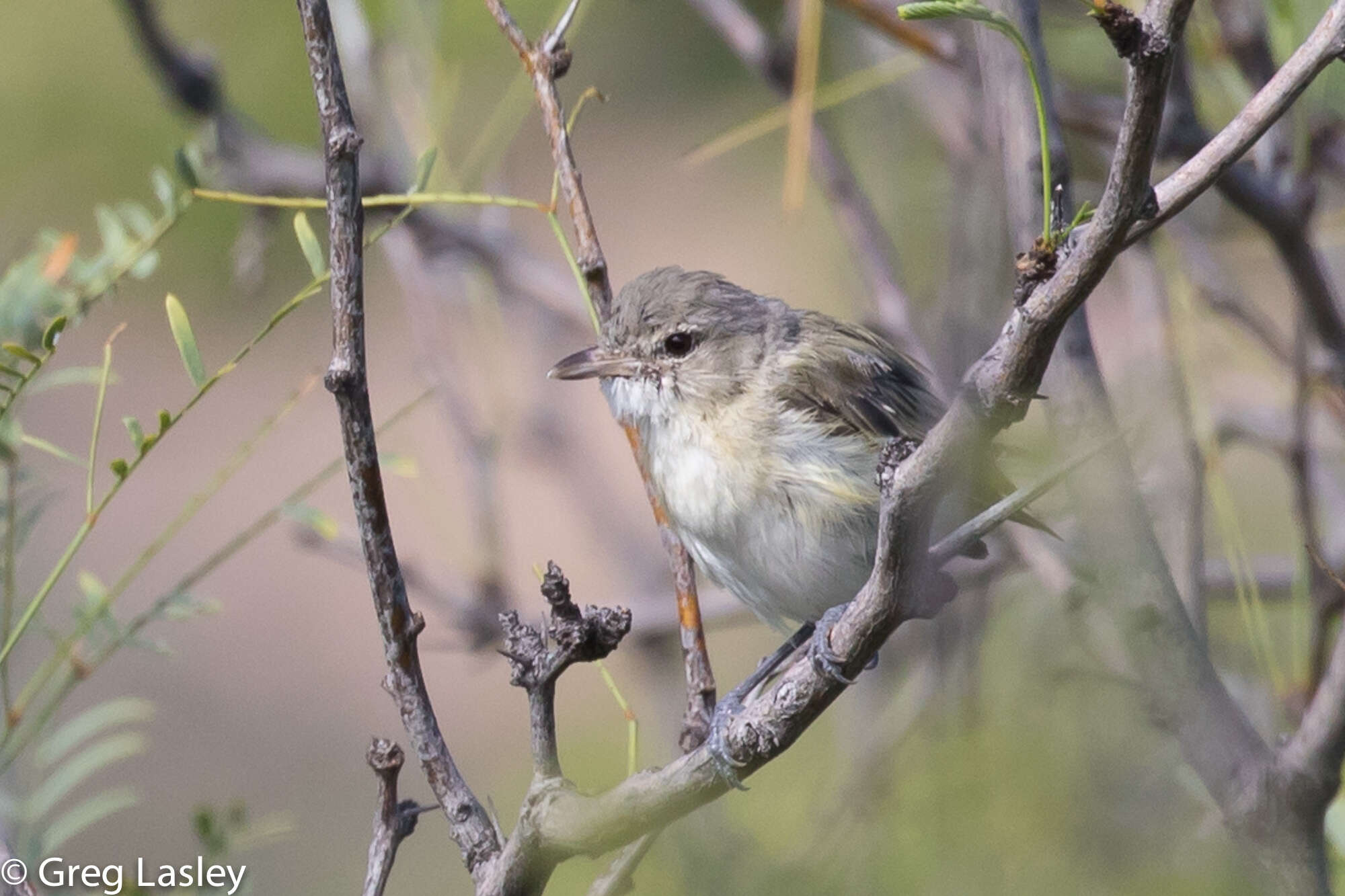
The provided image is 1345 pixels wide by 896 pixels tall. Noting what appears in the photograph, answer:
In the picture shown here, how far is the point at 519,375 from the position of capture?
4266 millimetres

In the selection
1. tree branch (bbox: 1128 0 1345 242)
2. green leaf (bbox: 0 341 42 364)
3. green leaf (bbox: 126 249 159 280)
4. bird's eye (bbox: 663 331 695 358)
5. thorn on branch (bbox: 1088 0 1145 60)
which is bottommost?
tree branch (bbox: 1128 0 1345 242)

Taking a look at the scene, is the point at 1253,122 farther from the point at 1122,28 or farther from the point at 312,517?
the point at 312,517

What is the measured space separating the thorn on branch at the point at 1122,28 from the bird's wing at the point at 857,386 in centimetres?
171

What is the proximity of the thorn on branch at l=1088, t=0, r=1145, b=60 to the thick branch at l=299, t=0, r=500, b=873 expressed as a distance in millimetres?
764

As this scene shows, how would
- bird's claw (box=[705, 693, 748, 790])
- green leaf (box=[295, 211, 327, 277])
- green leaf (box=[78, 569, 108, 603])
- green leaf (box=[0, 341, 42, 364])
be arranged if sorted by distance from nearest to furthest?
green leaf (box=[0, 341, 42, 364]), bird's claw (box=[705, 693, 748, 790]), green leaf (box=[295, 211, 327, 277]), green leaf (box=[78, 569, 108, 603])

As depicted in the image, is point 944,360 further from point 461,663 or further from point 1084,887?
point 461,663

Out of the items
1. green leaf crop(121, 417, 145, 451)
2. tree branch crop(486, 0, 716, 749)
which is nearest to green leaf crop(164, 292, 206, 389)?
green leaf crop(121, 417, 145, 451)

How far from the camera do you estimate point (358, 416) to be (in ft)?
4.77

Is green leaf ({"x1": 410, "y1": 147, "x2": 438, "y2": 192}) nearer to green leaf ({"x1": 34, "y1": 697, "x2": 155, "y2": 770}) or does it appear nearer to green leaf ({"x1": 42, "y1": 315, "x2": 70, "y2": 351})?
green leaf ({"x1": 42, "y1": 315, "x2": 70, "y2": 351})

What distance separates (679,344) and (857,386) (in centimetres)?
41

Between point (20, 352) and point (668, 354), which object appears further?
point (668, 354)

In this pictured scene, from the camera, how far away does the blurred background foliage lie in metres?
2.81

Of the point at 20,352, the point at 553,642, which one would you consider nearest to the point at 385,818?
the point at 553,642

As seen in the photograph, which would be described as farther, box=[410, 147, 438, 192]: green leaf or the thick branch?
box=[410, 147, 438, 192]: green leaf
